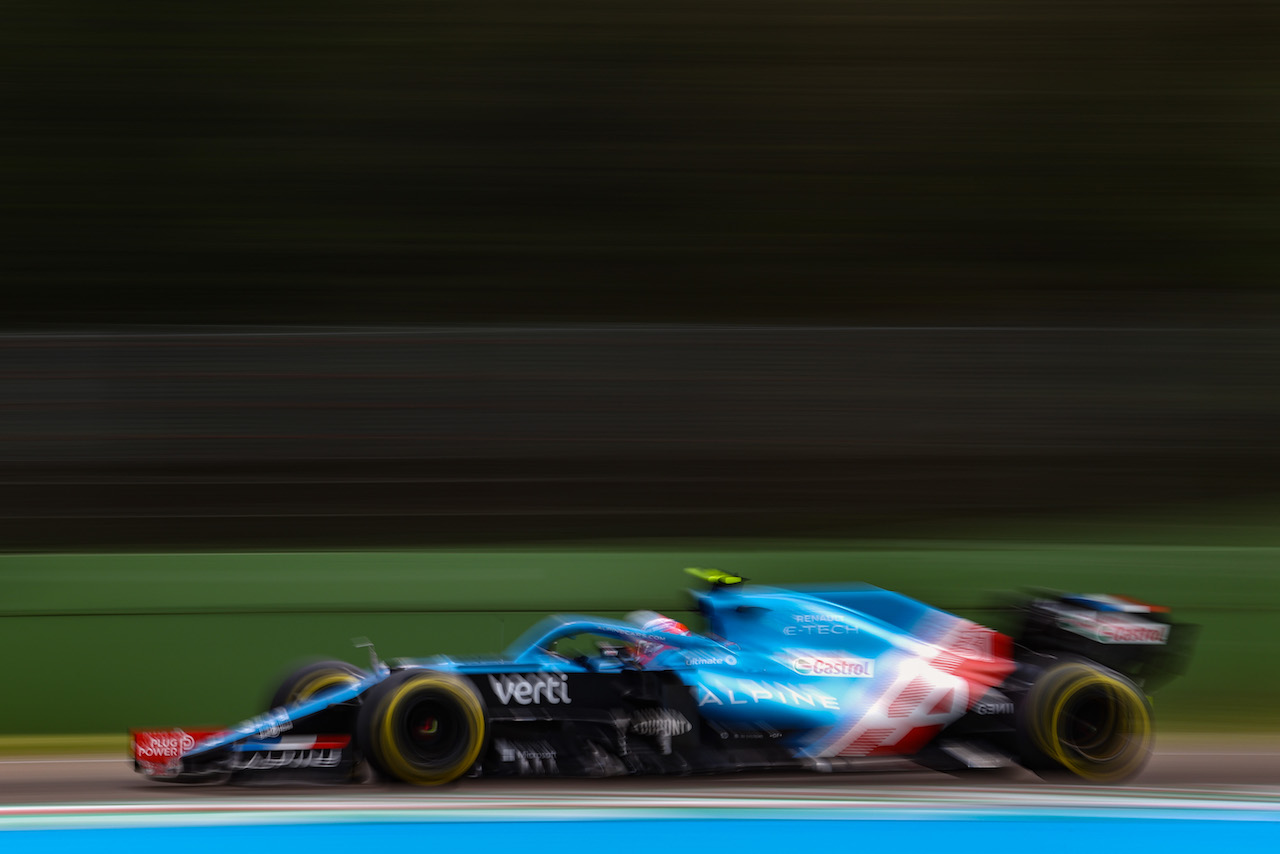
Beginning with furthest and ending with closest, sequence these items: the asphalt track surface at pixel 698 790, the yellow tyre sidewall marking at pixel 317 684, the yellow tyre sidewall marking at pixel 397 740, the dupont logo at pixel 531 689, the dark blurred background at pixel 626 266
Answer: the dark blurred background at pixel 626 266 < the yellow tyre sidewall marking at pixel 317 684 < the dupont logo at pixel 531 689 < the yellow tyre sidewall marking at pixel 397 740 < the asphalt track surface at pixel 698 790

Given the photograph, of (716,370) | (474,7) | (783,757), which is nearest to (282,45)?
(474,7)

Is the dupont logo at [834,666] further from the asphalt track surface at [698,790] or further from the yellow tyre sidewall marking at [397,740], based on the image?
the yellow tyre sidewall marking at [397,740]

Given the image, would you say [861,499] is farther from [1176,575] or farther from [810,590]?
[810,590]

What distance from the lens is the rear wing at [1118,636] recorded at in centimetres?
486

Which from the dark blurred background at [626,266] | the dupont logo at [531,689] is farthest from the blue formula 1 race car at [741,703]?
the dark blurred background at [626,266]

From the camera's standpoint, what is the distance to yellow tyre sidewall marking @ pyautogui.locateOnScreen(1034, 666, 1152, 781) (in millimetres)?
4613

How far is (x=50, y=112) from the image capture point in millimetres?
8641

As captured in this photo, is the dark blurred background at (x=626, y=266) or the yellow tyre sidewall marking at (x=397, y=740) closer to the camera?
the yellow tyre sidewall marking at (x=397, y=740)

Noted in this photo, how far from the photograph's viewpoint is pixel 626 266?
8.35 metres

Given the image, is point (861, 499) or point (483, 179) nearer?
point (861, 499)

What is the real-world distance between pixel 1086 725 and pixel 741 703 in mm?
1205

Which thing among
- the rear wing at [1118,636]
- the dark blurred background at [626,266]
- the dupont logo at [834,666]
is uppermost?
the dark blurred background at [626,266]

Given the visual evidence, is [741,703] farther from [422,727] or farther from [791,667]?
[422,727]

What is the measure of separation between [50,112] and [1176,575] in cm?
713
